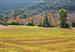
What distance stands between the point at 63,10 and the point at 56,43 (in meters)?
3.37

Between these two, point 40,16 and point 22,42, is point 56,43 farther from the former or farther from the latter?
point 40,16

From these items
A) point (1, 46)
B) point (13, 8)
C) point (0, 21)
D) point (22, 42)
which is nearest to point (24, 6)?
point (13, 8)

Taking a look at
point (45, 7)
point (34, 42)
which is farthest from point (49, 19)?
point (34, 42)

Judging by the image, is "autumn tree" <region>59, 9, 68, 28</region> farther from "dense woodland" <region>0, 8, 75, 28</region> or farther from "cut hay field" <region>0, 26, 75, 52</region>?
"cut hay field" <region>0, 26, 75, 52</region>

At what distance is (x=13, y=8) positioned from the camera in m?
8.06

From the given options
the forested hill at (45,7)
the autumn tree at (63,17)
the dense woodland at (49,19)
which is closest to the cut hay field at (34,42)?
the dense woodland at (49,19)

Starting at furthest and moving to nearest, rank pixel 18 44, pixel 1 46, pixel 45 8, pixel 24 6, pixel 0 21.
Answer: pixel 45 8 → pixel 24 6 → pixel 0 21 → pixel 18 44 → pixel 1 46

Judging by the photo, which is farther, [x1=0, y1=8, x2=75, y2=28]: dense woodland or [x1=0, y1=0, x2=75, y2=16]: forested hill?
[x1=0, y1=8, x2=75, y2=28]: dense woodland

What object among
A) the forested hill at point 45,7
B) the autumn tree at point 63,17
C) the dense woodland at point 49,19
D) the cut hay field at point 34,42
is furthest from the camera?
the autumn tree at point 63,17

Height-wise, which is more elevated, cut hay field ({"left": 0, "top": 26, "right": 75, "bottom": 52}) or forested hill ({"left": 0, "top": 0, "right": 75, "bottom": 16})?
forested hill ({"left": 0, "top": 0, "right": 75, "bottom": 16})

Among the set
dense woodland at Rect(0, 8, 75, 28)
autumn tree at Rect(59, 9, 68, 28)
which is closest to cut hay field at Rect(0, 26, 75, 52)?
dense woodland at Rect(0, 8, 75, 28)

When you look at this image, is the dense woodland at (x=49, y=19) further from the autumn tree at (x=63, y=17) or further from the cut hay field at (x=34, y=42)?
the cut hay field at (x=34, y=42)

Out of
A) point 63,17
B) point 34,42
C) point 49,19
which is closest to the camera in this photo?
point 34,42

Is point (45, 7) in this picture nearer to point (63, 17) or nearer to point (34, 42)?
point (63, 17)
